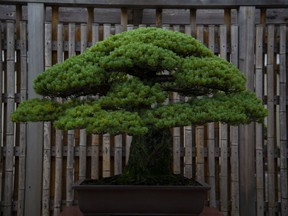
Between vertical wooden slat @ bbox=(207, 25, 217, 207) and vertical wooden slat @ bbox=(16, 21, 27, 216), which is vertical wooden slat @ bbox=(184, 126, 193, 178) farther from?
vertical wooden slat @ bbox=(16, 21, 27, 216)

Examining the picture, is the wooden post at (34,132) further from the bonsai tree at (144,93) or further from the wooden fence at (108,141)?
the bonsai tree at (144,93)

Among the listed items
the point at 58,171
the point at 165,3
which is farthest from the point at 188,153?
the point at 165,3

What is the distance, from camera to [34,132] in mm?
2336

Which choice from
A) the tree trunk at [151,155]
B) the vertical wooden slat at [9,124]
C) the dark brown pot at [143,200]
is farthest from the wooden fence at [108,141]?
the dark brown pot at [143,200]

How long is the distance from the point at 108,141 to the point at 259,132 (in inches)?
37.5

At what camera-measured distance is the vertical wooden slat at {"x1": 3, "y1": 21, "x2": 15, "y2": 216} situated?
Answer: 235 centimetres

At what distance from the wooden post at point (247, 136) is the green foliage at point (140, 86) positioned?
89cm

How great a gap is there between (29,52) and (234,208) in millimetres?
1590

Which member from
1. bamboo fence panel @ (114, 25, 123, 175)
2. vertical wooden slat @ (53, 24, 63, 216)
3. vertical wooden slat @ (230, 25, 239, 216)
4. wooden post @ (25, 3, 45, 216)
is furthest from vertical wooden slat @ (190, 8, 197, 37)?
vertical wooden slat @ (53, 24, 63, 216)

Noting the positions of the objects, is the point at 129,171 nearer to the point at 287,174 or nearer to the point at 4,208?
the point at 4,208

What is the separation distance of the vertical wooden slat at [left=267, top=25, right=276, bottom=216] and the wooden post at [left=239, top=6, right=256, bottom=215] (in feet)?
0.42

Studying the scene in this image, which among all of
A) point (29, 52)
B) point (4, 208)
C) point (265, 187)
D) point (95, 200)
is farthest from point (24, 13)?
point (265, 187)

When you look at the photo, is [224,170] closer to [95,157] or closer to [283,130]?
[283,130]

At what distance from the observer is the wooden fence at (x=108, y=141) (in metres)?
2.36
